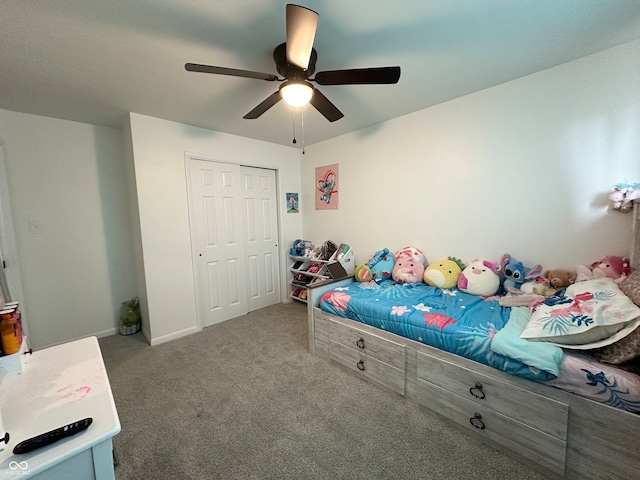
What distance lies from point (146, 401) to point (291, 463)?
125cm

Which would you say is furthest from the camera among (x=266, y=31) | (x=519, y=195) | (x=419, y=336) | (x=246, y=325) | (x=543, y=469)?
(x=246, y=325)

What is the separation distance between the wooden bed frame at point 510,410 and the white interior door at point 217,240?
1976 mm

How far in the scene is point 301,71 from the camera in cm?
150

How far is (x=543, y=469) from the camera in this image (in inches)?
51.8

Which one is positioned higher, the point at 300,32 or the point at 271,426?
the point at 300,32

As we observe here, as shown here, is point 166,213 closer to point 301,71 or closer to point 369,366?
point 301,71

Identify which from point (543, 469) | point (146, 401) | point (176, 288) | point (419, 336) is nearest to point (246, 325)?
point (176, 288)

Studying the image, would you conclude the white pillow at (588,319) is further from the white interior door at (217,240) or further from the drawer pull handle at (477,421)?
the white interior door at (217,240)

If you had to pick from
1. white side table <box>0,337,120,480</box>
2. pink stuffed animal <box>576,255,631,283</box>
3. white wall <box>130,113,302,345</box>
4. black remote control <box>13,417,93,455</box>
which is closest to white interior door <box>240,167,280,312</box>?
white wall <box>130,113,302,345</box>

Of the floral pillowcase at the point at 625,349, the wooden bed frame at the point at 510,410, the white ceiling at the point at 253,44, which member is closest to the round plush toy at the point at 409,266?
the wooden bed frame at the point at 510,410

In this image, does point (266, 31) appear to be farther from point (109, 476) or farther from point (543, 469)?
point (543, 469)

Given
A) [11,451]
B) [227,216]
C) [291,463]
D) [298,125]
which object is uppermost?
[298,125]

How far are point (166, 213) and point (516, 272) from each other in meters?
3.38

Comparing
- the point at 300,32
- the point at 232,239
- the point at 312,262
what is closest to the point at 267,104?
the point at 300,32
